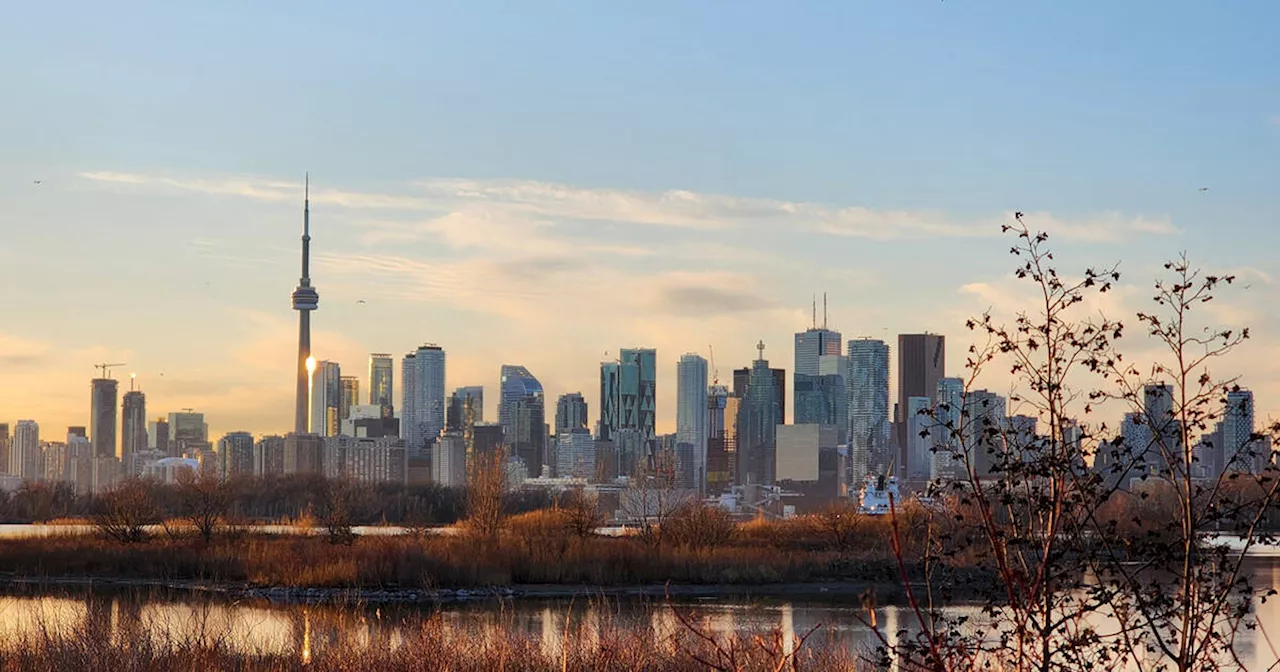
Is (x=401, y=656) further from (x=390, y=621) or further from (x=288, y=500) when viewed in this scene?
(x=288, y=500)

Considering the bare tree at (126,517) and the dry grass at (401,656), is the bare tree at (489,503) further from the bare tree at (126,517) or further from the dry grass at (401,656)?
the dry grass at (401,656)

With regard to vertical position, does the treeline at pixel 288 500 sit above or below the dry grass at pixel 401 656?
below

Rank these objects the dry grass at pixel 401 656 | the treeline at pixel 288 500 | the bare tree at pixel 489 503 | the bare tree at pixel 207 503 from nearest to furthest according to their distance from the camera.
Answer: the dry grass at pixel 401 656 → the bare tree at pixel 207 503 → the bare tree at pixel 489 503 → the treeline at pixel 288 500

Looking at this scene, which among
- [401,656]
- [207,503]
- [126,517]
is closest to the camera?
[401,656]

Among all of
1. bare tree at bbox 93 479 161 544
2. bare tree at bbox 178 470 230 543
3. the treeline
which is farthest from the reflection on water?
the treeline

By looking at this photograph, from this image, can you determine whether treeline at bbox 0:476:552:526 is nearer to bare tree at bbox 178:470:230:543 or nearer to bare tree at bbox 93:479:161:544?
bare tree at bbox 178:470:230:543

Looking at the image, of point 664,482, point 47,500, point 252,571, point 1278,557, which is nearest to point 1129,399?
point 252,571

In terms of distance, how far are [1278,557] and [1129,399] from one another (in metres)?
68.7

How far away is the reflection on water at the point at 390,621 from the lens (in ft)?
71.4

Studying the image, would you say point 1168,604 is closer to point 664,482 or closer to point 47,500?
point 664,482

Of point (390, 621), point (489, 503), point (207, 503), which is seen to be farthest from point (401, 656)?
point (489, 503)

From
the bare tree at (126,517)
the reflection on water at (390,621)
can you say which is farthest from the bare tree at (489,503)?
the reflection on water at (390,621)

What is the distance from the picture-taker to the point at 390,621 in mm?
33344

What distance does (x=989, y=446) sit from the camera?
923cm
